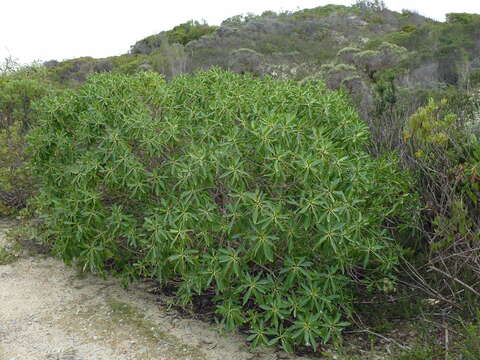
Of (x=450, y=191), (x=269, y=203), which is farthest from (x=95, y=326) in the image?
(x=450, y=191)

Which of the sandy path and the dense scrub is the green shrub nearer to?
the sandy path

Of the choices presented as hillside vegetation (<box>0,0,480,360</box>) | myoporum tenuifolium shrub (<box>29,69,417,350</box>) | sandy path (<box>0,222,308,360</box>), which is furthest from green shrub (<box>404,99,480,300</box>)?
sandy path (<box>0,222,308,360</box>)

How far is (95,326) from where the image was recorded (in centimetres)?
382

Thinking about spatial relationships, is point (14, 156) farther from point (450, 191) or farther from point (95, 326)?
point (450, 191)

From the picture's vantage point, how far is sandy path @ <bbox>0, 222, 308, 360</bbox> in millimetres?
3463

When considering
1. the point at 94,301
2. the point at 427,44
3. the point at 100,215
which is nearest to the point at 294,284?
the point at 100,215

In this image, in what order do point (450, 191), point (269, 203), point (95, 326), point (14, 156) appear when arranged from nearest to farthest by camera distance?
1. point (269, 203)
2. point (450, 191)
3. point (95, 326)
4. point (14, 156)

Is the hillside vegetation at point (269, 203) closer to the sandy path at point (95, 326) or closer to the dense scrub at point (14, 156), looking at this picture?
the sandy path at point (95, 326)

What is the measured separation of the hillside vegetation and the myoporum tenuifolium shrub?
1 centimetres

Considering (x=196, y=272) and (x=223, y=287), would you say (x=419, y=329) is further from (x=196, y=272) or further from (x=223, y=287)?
(x=196, y=272)

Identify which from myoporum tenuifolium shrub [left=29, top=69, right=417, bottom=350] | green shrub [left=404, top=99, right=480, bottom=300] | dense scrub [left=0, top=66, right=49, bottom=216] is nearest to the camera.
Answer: myoporum tenuifolium shrub [left=29, top=69, right=417, bottom=350]

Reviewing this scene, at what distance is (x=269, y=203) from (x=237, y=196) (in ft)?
0.67

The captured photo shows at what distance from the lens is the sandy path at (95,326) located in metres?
3.46

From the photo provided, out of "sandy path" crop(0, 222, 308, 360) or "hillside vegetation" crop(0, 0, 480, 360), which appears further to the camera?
"sandy path" crop(0, 222, 308, 360)
